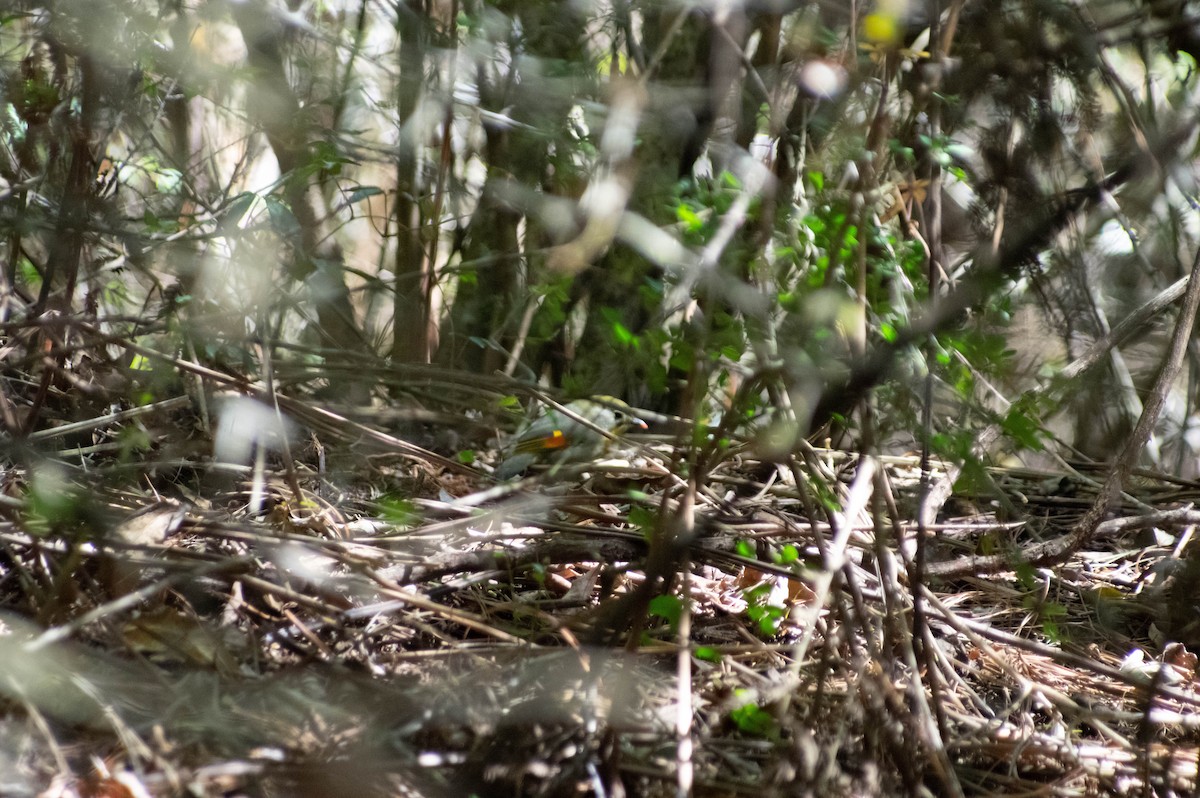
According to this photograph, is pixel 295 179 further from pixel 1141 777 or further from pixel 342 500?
pixel 1141 777

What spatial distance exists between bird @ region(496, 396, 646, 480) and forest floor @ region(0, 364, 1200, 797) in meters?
0.24

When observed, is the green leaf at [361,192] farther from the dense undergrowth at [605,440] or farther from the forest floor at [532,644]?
the forest floor at [532,644]

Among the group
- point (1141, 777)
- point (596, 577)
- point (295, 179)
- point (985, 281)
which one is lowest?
point (1141, 777)

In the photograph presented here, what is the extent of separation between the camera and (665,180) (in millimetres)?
2424

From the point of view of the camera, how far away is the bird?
2352mm

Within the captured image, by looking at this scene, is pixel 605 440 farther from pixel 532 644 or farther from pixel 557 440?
pixel 532 644

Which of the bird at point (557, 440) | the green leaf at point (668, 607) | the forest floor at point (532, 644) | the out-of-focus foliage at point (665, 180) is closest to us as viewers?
the forest floor at point (532, 644)

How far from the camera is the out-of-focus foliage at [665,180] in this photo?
1.50 meters

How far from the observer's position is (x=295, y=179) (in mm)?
2008

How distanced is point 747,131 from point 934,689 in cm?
181

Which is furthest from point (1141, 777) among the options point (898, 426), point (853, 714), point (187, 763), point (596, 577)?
point (187, 763)

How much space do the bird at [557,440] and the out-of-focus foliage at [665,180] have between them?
0.27 metres

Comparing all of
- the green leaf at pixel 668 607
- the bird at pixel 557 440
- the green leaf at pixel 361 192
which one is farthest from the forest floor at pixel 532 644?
the green leaf at pixel 361 192

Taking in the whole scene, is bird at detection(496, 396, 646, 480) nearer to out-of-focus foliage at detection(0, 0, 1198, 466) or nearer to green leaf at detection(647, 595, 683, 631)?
out-of-focus foliage at detection(0, 0, 1198, 466)
